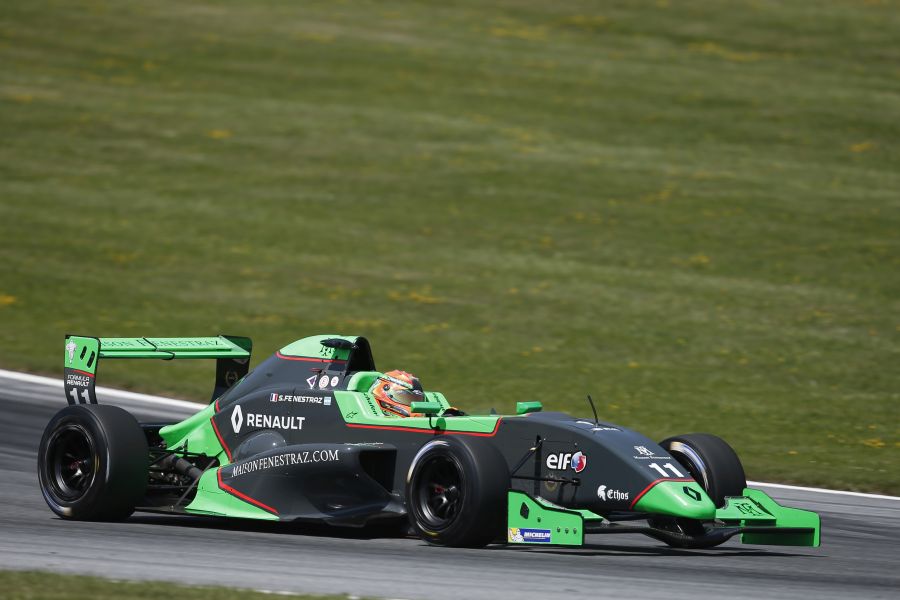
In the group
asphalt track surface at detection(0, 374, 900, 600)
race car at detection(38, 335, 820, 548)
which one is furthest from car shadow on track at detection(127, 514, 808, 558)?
race car at detection(38, 335, 820, 548)

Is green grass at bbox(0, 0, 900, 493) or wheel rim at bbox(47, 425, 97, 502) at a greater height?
green grass at bbox(0, 0, 900, 493)

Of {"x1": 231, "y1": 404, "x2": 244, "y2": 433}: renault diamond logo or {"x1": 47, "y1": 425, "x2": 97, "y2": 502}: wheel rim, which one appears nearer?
{"x1": 47, "y1": 425, "x2": 97, "y2": 502}: wheel rim

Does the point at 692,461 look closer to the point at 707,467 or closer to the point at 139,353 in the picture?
the point at 707,467

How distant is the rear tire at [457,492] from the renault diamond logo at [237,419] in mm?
2174

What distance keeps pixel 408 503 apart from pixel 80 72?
86.6 ft

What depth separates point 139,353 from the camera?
12.3 metres

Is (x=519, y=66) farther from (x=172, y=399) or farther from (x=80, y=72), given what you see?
(x=172, y=399)

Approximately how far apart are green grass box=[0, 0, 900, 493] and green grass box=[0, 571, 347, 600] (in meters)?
7.92

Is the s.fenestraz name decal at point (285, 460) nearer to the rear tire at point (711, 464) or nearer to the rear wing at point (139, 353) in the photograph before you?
the rear wing at point (139, 353)

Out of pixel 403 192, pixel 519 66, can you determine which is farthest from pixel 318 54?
pixel 403 192

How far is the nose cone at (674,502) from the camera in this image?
955 centimetres

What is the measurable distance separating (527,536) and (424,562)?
0.71 meters

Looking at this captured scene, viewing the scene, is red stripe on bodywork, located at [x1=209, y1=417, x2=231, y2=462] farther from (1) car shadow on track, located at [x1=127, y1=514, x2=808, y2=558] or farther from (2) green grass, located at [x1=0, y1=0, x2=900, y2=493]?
(2) green grass, located at [x1=0, y1=0, x2=900, y2=493]

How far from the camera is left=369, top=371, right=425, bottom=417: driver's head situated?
36.4 ft
